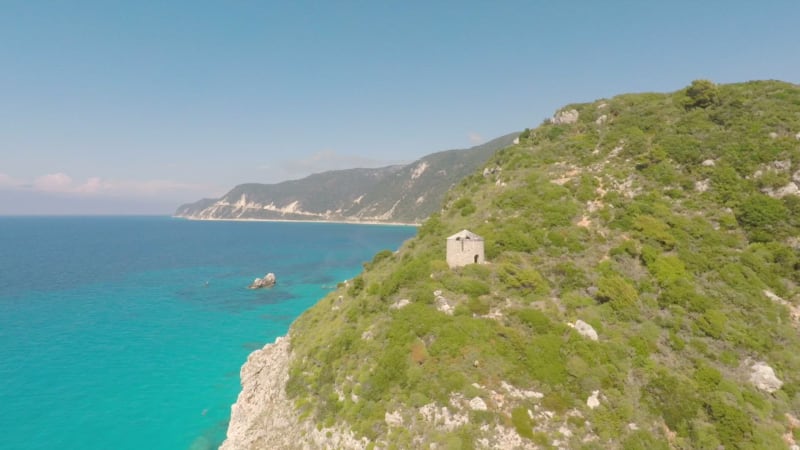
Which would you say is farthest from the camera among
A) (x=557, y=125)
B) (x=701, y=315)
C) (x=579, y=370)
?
(x=557, y=125)

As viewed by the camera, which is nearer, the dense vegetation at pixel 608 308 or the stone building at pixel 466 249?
the dense vegetation at pixel 608 308

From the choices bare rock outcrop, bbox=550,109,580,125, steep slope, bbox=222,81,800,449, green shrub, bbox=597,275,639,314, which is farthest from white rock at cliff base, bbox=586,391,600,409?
bare rock outcrop, bbox=550,109,580,125

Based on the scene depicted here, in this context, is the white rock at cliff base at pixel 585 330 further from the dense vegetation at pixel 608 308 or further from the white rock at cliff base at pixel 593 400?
the white rock at cliff base at pixel 593 400

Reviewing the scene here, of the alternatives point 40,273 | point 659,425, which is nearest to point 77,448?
point 659,425

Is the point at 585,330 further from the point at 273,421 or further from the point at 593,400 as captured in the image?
the point at 273,421

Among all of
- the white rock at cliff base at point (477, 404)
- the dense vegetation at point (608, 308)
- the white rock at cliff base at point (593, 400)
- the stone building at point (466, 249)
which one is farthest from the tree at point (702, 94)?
the white rock at cliff base at point (477, 404)

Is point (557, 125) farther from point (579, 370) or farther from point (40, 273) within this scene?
point (40, 273)
